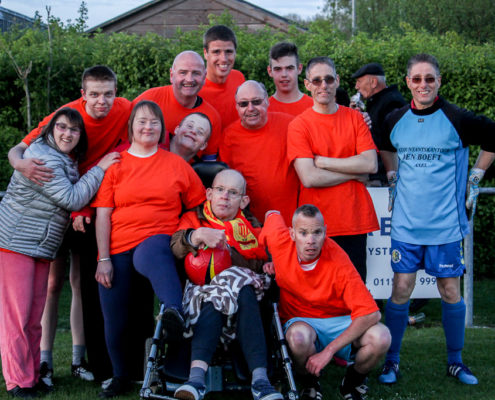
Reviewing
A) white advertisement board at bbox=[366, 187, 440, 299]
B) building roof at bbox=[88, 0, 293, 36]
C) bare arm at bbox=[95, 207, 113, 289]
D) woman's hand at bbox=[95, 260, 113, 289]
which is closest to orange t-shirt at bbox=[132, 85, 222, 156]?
bare arm at bbox=[95, 207, 113, 289]

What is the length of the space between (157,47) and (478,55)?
4.07m

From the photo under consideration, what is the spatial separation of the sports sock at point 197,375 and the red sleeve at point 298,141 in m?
1.58

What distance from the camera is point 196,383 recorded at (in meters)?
3.35

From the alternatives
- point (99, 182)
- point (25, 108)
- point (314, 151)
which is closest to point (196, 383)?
point (99, 182)

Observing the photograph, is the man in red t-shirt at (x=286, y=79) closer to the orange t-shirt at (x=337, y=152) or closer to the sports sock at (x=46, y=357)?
the orange t-shirt at (x=337, y=152)

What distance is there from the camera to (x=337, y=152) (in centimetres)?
431

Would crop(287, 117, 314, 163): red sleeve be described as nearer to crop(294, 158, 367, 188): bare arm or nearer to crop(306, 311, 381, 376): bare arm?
crop(294, 158, 367, 188): bare arm

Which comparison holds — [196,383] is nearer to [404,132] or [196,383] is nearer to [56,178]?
[56,178]

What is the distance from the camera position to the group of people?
376 cm

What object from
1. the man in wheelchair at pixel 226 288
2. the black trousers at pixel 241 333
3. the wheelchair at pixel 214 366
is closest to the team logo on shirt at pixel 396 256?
the man in wheelchair at pixel 226 288

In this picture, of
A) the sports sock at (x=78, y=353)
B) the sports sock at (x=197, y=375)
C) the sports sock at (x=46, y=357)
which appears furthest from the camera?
the sports sock at (x=78, y=353)

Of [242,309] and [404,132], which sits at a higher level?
[404,132]

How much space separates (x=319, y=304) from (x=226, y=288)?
62cm

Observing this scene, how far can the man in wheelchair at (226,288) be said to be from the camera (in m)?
3.45
